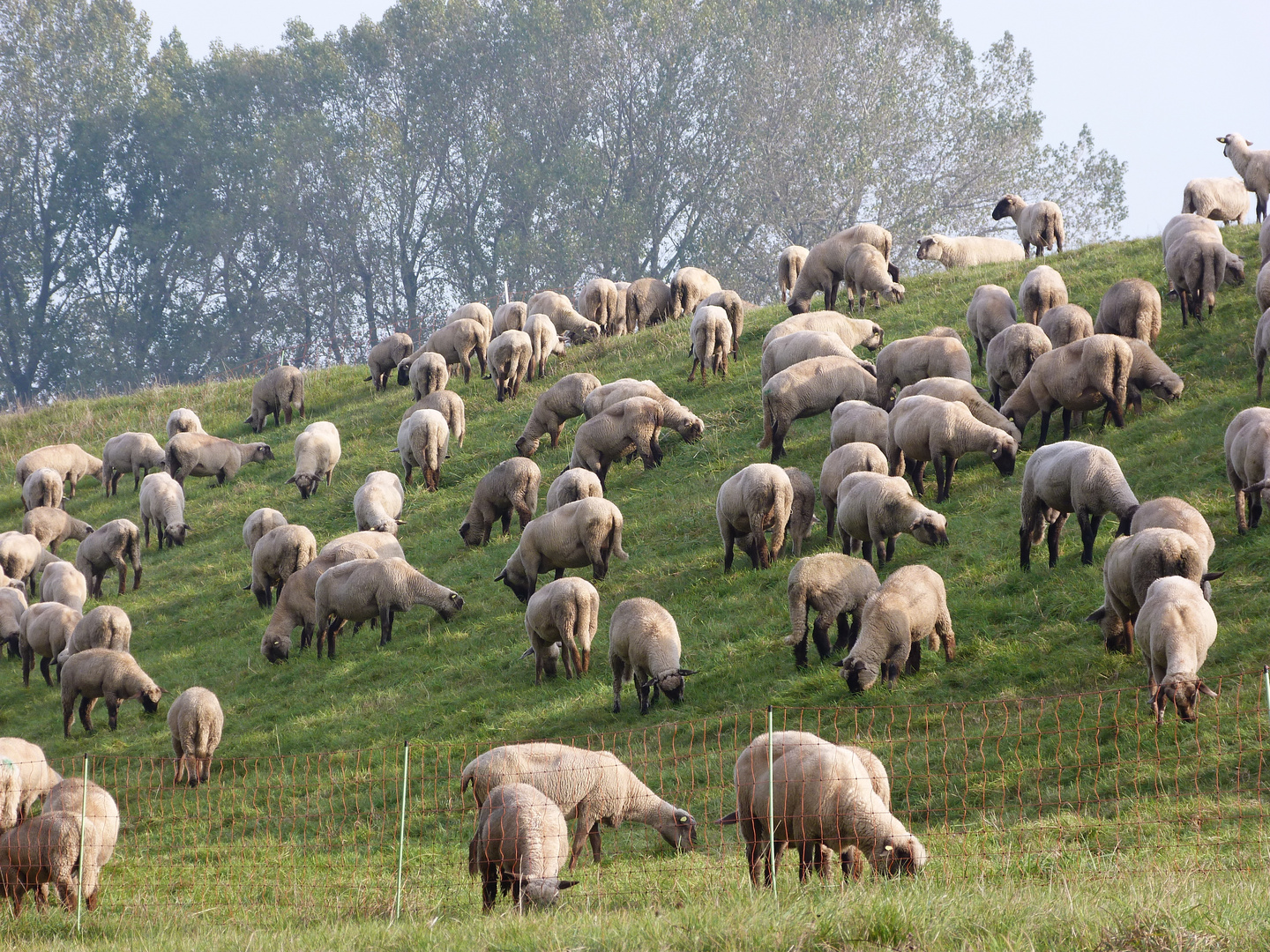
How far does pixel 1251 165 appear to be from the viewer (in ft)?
81.6

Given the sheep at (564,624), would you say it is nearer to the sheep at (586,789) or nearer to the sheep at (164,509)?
the sheep at (586,789)

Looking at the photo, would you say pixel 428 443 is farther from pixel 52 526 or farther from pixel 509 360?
pixel 52 526

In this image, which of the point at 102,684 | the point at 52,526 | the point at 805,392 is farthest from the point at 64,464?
the point at 805,392

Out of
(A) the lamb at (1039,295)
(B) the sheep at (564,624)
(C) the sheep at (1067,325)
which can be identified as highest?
(A) the lamb at (1039,295)

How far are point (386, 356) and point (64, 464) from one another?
737 centimetres

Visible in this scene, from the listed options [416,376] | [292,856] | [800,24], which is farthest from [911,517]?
[800,24]

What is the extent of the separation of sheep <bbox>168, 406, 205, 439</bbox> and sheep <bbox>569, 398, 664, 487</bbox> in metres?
11.9

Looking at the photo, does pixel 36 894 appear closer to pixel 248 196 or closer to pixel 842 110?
pixel 842 110

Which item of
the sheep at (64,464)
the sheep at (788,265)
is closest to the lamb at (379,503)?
the sheep at (64,464)

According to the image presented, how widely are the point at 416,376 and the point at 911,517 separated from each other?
46.9 ft

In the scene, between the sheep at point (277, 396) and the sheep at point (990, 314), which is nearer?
the sheep at point (990, 314)

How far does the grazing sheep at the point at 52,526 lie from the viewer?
23625 millimetres

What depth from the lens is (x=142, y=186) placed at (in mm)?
61188

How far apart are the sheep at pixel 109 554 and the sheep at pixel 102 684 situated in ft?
19.0
